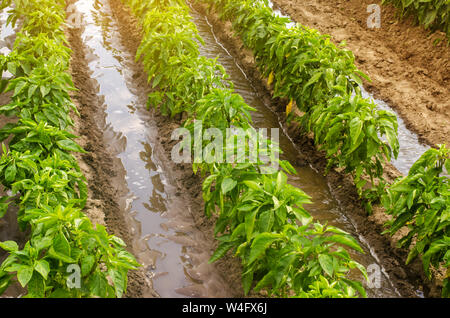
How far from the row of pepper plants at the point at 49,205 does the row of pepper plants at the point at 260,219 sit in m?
0.89

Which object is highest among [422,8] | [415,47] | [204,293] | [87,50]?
[422,8]

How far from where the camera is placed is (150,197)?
17.4 feet

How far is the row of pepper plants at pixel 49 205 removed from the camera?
9.36ft

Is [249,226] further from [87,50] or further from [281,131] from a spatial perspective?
→ [87,50]

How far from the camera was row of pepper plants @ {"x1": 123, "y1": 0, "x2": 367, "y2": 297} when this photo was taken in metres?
2.91

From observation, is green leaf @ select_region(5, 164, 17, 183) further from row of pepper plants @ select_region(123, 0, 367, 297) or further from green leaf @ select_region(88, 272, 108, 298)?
row of pepper plants @ select_region(123, 0, 367, 297)

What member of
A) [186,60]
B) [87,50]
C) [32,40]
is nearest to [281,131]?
[186,60]

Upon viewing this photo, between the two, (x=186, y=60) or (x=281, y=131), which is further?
(x=281, y=131)

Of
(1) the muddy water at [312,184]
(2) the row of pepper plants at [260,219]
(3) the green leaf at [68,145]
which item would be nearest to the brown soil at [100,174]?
(3) the green leaf at [68,145]

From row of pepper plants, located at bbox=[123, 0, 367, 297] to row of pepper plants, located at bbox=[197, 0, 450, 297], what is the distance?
30.9 inches

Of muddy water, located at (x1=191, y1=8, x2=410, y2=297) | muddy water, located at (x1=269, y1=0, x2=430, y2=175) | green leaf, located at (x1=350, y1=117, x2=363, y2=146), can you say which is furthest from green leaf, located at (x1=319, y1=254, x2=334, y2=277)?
muddy water, located at (x1=269, y1=0, x2=430, y2=175)

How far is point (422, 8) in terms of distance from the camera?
8859 millimetres

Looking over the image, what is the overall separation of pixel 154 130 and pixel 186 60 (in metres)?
1.13
